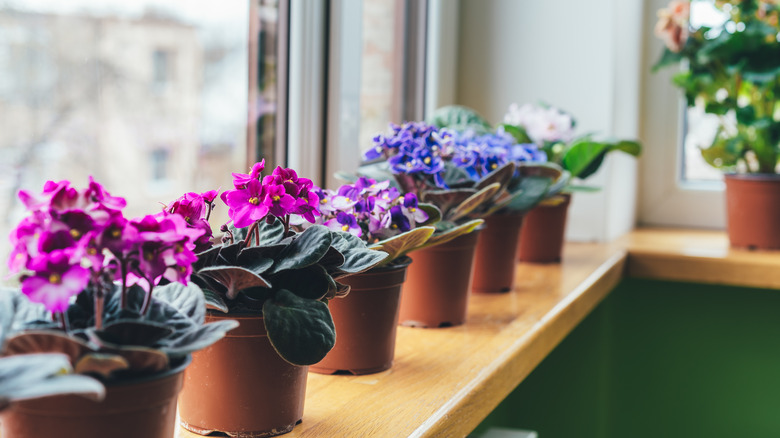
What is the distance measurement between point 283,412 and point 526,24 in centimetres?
144

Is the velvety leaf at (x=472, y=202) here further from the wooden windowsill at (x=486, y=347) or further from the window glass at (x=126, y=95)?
the window glass at (x=126, y=95)

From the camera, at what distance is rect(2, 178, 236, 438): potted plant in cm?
48

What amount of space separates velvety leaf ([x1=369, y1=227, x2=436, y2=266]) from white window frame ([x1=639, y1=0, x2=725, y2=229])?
1.56m

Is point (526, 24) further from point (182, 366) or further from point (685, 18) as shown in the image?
point (182, 366)

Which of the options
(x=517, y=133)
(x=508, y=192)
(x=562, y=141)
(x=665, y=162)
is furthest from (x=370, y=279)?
(x=665, y=162)

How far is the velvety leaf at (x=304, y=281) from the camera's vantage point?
2.21 feet

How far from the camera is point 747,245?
188 centimetres

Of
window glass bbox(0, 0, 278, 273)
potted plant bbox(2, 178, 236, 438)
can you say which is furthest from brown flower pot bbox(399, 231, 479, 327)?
potted plant bbox(2, 178, 236, 438)

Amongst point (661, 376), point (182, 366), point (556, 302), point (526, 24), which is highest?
point (526, 24)

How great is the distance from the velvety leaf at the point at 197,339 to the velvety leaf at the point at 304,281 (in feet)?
0.45

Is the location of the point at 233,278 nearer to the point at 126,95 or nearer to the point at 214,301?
the point at 214,301

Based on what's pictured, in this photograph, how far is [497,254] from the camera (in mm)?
1328

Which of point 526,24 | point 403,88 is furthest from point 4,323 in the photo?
point 526,24

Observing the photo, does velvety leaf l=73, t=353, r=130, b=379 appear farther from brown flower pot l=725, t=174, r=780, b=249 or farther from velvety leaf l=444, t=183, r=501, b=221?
brown flower pot l=725, t=174, r=780, b=249
